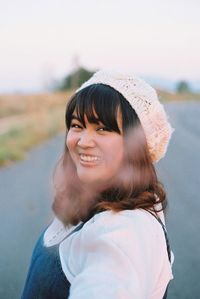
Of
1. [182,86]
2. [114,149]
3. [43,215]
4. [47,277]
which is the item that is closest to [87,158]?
[114,149]

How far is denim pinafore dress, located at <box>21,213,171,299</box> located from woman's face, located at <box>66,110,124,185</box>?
0.17 meters

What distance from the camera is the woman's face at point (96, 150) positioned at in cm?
165

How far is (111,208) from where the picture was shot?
1536 millimetres

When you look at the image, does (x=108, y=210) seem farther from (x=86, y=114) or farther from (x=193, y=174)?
(x=193, y=174)

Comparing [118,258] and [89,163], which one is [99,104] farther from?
[118,258]

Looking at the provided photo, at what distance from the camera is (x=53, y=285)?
1.60 m

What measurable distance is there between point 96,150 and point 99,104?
0.15 meters

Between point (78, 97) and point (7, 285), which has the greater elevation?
point (78, 97)

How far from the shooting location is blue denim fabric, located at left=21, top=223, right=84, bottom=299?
61.5 inches

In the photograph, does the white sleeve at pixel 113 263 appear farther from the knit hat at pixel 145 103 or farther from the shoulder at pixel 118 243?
the knit hat at pixel 145 103

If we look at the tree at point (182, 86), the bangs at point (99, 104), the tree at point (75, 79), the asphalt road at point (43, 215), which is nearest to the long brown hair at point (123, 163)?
the bangs at point (99, 104)

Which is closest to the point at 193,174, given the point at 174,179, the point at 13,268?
the point at 174,179

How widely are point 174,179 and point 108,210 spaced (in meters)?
5.55

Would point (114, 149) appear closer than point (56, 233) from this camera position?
Yes
